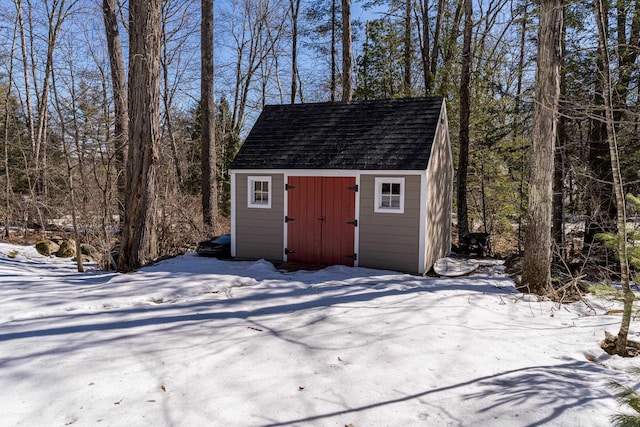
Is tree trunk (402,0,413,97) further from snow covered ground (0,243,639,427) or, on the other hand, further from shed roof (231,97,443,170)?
snow covered ground (0,243,639,427)

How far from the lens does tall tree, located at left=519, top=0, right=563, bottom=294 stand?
6863 millimetres

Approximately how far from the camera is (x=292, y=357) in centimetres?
386

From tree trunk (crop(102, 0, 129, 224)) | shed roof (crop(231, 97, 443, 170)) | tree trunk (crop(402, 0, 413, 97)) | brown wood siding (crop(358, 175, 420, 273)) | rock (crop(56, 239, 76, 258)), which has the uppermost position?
tree trunk (crop(402, 0, 413, 97))

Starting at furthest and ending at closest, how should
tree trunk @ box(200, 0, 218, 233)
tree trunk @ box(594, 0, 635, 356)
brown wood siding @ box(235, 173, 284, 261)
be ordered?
tree trunk @ box(200, 0, 218, 233), brown wood siding @ box(235, 173, 284, 261), tree trunk @ box(594, 0, 635, 356)

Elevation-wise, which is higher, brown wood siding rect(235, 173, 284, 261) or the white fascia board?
the white fascia board

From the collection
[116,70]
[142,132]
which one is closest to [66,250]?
[116,70]

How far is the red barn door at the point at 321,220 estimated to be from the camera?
8922mm

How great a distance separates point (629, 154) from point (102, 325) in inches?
Result: 457

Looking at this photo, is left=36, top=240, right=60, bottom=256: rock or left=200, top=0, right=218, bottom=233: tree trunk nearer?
left=200, top=0, right=218, bottom=233: tree trunk

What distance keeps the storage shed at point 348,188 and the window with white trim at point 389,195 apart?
0.07 ft

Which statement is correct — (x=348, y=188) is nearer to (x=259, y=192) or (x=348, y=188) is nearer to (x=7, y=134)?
(x=259, y=192)

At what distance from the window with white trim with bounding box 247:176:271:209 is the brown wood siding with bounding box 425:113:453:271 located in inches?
142

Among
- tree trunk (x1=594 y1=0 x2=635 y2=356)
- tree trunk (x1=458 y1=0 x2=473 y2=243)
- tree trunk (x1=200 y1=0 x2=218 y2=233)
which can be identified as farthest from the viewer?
tree trunk (x1=458 y1=0 x2=473 y2=243)

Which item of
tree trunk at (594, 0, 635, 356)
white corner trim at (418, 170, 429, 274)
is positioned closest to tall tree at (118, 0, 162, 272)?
white corner trim at (418, 170, 429, 274)
